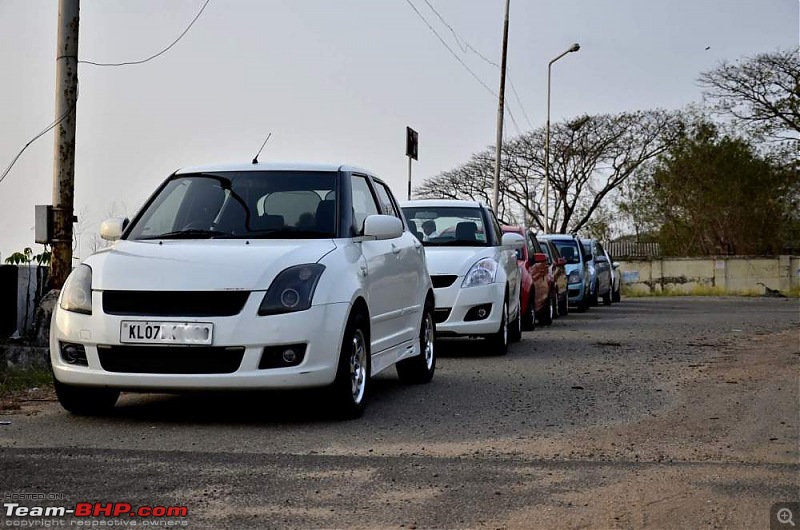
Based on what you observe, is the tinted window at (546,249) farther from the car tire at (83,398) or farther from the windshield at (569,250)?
the car tire at (83,398)

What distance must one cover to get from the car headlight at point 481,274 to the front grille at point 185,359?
5.88 m

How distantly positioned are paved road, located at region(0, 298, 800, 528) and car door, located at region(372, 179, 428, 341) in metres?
0.60

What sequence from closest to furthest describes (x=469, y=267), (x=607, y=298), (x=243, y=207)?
(x=243, y=207)
(x=469, y=267)
(x=607, y=298)

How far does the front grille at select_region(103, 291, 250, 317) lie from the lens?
287 inches

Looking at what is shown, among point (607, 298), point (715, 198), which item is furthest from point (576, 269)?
point (715, 198)

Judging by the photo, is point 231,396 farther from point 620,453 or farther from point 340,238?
point 620,453

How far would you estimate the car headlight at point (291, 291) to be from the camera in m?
7.31

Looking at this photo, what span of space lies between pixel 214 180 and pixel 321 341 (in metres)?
1.96

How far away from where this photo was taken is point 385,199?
32.3 feet

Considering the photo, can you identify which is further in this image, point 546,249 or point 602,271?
point 602,271

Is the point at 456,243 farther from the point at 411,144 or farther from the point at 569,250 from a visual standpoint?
→ the point at 569,250

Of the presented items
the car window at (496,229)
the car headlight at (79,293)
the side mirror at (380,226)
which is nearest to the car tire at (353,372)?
the side mirror at (380,226)

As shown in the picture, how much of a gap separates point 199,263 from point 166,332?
20.2 inches
